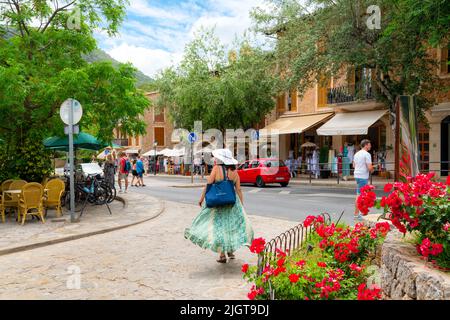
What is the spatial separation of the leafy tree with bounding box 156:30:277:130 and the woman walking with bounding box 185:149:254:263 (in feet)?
66.4

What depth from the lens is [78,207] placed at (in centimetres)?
1288

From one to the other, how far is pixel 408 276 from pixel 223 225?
2.71 meters

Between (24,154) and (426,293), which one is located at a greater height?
(24,154)

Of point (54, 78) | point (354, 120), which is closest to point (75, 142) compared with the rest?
point (54, 78)

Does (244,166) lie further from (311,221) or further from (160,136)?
(160,136)

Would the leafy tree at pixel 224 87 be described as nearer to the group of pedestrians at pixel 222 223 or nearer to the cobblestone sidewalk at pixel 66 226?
the cobblestone sidewalk at pixel 66 226

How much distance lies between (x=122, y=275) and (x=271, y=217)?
554 cm

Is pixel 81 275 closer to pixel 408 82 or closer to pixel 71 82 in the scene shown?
pixel 71 82

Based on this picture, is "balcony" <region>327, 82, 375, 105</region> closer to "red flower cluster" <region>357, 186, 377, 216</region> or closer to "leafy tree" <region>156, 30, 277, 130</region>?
"leafy tree" <region>156, 30, 277, 130</region>

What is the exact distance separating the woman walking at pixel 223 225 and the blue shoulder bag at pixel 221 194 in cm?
6

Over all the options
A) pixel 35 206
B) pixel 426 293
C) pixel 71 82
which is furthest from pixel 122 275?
pixel 71 82

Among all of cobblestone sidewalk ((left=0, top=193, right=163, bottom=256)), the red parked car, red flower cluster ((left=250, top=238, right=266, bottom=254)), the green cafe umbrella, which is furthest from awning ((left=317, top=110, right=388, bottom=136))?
red flower cluster ((left=250, top=238, right=266, bottom=254))

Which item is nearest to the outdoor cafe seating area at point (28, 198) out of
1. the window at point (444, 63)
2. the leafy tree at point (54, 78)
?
the leafy tree at point (54, 78)

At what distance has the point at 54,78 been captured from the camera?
34.2 feet
